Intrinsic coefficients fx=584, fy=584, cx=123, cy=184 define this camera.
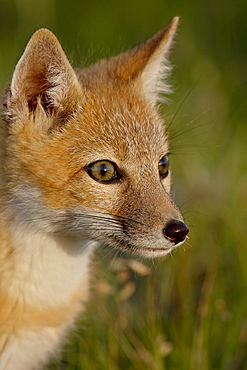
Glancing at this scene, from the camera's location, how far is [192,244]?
4.44 meters

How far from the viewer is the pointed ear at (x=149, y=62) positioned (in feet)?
11.4

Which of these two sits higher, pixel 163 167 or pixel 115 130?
pixel 115 130

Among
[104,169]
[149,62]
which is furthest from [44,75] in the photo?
[149,62]

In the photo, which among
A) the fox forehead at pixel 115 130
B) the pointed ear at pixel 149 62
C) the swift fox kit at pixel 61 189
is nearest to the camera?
the swift fox kit at pixel 61 189

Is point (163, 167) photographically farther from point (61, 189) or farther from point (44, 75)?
point (44, 75)

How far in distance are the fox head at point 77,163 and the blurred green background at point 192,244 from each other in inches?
20.5

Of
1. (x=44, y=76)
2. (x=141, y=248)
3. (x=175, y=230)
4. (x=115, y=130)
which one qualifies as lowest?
(x=141, y=248)

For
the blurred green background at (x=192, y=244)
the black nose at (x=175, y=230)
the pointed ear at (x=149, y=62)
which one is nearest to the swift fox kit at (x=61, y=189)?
the black nose at (x=175, y=230)

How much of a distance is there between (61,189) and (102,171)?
0.23m

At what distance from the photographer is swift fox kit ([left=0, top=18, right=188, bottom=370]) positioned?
290cm

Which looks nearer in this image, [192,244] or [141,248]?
[141,248]

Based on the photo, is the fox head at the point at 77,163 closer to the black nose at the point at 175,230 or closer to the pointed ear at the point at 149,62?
the black nose at the point at 175,230

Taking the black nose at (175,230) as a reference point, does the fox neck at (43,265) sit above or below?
below

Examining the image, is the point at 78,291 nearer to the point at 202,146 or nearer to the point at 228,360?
the point at 228,360
